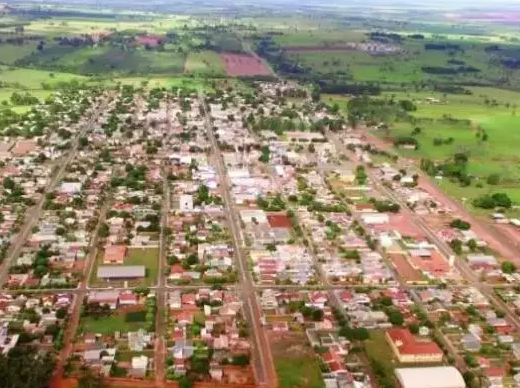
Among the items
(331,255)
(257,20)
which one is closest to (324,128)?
(331,255)

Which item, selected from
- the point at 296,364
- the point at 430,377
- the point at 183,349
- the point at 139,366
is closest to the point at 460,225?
the point at 430,377

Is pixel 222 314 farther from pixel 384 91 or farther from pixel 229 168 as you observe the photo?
pixel 384 91

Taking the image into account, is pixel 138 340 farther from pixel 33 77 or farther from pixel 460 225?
pixel 33 77

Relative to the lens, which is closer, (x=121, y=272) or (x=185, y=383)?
(x=185, y=383)

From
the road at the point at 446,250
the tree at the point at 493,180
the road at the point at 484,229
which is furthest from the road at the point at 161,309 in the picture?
the tree at the point at 493,180

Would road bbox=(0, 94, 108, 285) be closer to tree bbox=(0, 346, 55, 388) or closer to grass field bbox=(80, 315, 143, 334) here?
grass field bbox=(80, 315, 143, 334)

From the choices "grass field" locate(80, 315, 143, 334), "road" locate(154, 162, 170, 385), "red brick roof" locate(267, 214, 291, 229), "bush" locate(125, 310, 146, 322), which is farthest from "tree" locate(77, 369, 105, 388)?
"red brick roof" locate(267, 214, 291, 229)

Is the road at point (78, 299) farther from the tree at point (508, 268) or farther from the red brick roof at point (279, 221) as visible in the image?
the tree at point (508, 268)
